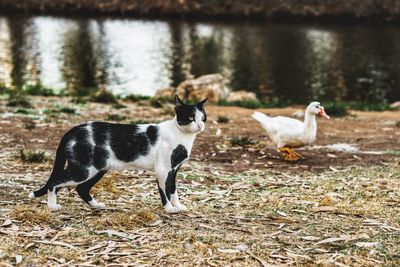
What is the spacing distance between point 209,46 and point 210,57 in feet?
22.8

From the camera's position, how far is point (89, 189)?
322 inches

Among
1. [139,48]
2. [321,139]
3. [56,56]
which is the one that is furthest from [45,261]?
[139,48]

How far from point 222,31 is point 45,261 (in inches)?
2796

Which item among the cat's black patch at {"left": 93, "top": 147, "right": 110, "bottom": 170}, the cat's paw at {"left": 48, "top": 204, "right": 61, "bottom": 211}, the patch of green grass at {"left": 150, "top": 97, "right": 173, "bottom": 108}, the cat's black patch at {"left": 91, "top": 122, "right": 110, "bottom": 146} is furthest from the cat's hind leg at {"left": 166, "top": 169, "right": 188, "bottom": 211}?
the patch of green grass at {"left": 150, "top": 97, "right": 173, "bottom": 108}

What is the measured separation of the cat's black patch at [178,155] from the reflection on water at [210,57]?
2352 cm

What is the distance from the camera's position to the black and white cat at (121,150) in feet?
25.3

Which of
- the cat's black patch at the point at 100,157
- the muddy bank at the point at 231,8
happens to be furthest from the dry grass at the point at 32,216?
the muddy bank at the point at 231,8

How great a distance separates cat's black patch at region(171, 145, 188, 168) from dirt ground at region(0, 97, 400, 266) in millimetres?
719

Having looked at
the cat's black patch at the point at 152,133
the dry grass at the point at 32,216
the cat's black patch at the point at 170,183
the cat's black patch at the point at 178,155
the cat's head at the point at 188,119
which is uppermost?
the cat's head at the point at 188,119

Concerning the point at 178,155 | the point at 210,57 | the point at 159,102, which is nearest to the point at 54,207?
the point at 178,155

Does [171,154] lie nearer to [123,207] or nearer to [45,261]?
[123,207]

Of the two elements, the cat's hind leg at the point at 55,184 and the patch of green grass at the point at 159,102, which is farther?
the patch of green grass at the point at 159,102

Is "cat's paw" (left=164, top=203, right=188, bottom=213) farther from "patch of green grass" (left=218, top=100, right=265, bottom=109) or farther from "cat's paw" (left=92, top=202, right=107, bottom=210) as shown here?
"patch of green grass" (left=218, top=100, right=265, bottom=109)

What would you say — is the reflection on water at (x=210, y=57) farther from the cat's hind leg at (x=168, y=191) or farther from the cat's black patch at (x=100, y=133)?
the cat's black patch at (x=100, y=133)
